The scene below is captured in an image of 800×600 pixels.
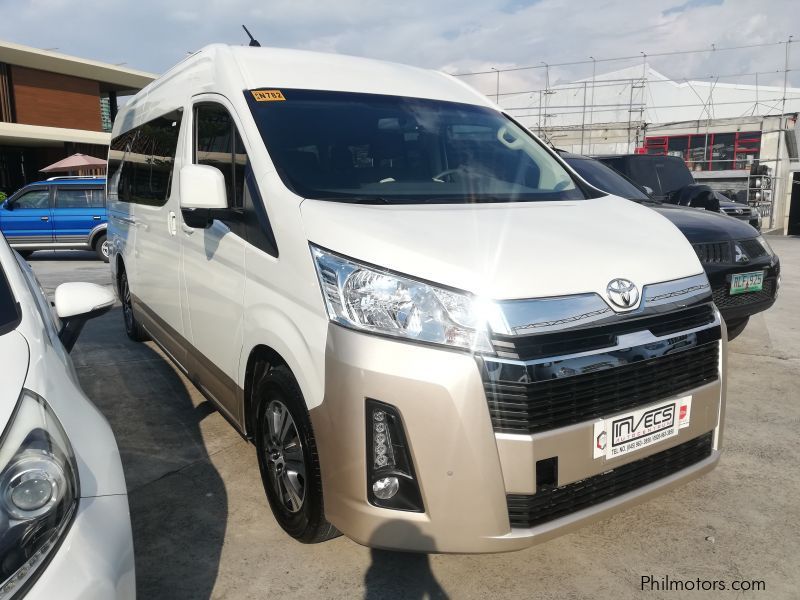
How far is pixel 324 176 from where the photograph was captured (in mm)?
2648

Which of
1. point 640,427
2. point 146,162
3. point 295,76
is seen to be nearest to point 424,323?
point 640,427

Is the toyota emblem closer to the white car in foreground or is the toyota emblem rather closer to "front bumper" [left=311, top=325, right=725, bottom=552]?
"front bumper" [left=311, top=325, right=725, bottom=552]

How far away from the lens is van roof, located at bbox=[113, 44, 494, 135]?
2.99m

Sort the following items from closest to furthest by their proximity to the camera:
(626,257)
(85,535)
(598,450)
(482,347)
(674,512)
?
(85,535) → (482,347) → (598,450) → (626,257) → (674,512)

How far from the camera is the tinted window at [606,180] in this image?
607cm

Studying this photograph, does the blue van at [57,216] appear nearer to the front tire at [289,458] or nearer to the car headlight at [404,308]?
the front tire at [289,458]

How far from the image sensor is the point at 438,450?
6.58 ft

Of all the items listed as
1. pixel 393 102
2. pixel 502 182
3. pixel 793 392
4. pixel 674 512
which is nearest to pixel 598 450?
pixel 674 512

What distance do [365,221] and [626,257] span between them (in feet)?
3.14

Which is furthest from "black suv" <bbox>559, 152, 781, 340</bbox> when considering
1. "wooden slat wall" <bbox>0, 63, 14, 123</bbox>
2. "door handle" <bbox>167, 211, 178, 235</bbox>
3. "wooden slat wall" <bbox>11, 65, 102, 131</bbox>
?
"wooden slat wall" <bbox>11, 65, 102, 131</bbox>

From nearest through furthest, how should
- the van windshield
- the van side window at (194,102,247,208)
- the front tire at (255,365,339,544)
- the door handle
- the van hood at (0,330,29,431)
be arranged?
the van hood at (0,330,29,431)
the front tire at (255,365,339,544)
the van windshield
the van side window at (194,102,247,208)
the door handle

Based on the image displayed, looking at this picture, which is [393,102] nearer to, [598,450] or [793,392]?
[598,450]

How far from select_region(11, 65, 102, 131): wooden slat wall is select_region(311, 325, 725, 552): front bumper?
28.1m

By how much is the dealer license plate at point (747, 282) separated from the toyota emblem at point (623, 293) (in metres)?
2.80
